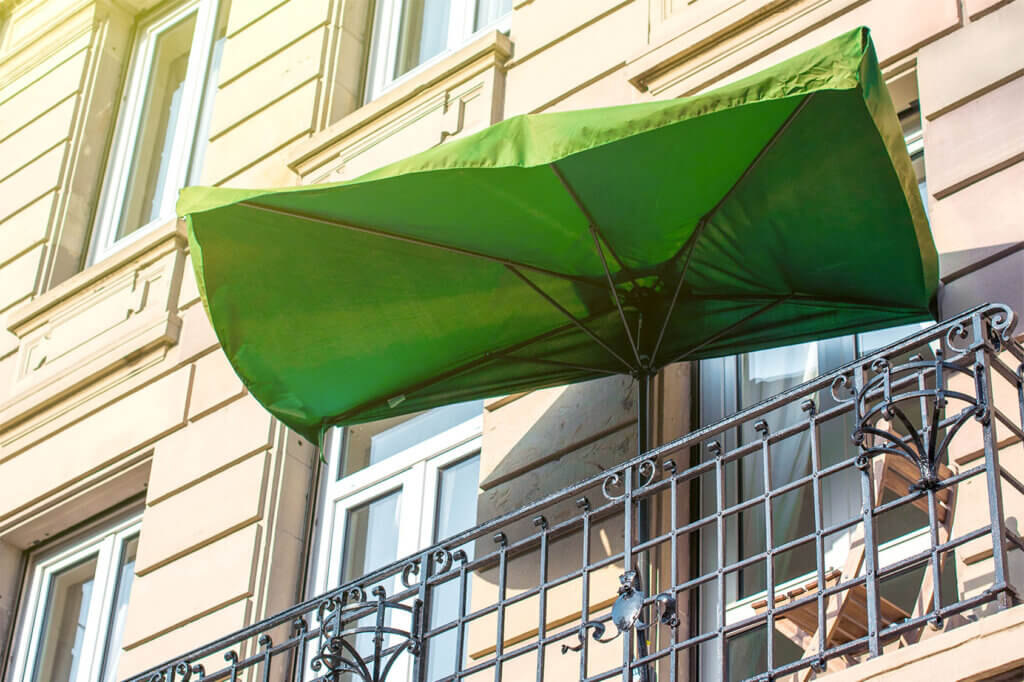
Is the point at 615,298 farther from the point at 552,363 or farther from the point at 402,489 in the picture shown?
the point at 402,489

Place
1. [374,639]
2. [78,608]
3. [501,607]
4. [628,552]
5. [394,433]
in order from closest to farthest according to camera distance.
→ [628,552] < [501,607] < [374,639] < [394,433] < [78,608]

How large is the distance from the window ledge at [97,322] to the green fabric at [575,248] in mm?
2839

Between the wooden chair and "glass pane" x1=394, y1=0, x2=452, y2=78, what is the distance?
534cm

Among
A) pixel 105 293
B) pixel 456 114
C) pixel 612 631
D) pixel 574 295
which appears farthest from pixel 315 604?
pixel 105 293

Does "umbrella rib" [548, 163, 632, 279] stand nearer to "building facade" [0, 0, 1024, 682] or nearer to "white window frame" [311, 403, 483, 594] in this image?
"building facade" [0, 0, 1024, 682]

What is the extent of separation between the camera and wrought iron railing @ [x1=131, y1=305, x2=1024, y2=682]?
5281mm

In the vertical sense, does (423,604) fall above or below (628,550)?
above

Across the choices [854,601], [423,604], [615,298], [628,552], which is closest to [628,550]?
[628,552]

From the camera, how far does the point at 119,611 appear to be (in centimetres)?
978

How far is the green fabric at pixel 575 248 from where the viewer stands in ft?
20.1

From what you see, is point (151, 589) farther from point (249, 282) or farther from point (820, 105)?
point (820, 105)

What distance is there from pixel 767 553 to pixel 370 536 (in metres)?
3.65

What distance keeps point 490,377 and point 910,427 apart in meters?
2.84

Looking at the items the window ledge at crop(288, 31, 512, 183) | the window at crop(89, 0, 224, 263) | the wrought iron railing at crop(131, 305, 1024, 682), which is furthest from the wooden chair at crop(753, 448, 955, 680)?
the window at crop(89, 0, 224, 263)
